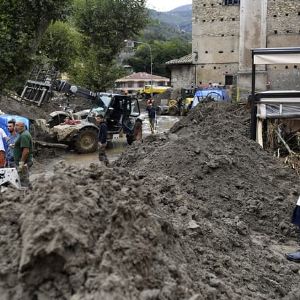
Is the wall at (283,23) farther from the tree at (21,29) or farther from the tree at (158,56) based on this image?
the tree at (158,56)

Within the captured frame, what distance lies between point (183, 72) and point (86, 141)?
2800 cm

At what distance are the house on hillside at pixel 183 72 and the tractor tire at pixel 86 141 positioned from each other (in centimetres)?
2617

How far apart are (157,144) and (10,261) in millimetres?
9044

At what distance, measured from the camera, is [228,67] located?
42219mm

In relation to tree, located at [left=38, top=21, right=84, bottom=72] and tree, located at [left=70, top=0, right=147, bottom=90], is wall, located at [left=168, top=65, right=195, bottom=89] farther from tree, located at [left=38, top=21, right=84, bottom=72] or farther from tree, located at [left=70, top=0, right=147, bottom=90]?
tree, located at [left=38, top=21, right=84, bottom=72]

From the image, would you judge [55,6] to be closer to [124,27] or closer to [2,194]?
[2,194]

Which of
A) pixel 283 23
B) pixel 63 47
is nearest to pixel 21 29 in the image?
pixel 63 47

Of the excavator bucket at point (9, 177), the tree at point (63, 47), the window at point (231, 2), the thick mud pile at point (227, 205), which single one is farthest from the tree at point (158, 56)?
the excavator bucket at point (9, 177)

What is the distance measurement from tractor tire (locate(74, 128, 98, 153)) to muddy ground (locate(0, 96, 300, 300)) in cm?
882

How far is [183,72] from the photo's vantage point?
45688 millimetres

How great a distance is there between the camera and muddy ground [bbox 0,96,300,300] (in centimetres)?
410

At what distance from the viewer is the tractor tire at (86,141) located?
1856cm

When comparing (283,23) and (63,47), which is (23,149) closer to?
(283,23)

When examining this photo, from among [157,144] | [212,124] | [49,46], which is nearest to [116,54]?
[49,46]
